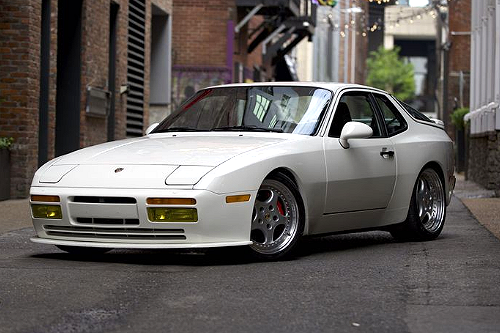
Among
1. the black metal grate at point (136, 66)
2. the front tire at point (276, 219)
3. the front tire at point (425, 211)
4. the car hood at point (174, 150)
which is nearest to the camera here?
the car hood at point (174, 150)

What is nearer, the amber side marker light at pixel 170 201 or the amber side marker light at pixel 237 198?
the amber side marker light at pixel 170 201

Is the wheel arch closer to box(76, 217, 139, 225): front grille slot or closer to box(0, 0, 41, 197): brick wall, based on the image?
box(76, 217, 139, 225): front grille slot

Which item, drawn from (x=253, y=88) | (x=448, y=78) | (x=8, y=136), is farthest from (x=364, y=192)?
(x=448, y=78)

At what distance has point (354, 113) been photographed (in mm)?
9375

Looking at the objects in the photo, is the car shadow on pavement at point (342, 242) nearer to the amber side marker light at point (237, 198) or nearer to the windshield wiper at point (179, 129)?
the amber side marker light at point (237, 198)

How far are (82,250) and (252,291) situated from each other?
2279mm

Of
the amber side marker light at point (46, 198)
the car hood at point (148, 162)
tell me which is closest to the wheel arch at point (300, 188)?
the car hood at point (148, 162)

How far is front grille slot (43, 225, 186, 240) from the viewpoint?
7.59 metres

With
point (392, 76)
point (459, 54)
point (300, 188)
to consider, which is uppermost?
point (392, 76)

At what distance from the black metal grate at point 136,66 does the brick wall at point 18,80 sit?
6212 mm

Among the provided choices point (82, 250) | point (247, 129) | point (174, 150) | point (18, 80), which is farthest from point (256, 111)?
point (18, 80)

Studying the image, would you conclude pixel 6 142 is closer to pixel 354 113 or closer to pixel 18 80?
pixel 18 80

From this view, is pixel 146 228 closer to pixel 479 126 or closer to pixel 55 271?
pixel 55 271

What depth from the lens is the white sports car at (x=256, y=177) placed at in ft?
24.9
